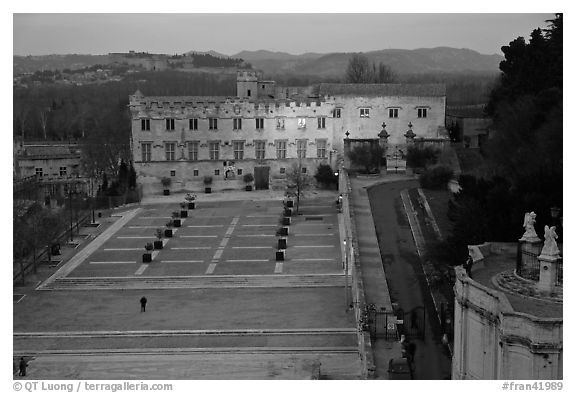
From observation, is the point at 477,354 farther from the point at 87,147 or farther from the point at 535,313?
the point at 87,147

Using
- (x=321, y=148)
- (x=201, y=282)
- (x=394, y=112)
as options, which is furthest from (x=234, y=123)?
(x=201, y=282)

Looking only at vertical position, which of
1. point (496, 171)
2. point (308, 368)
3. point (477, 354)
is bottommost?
point (308, 368)

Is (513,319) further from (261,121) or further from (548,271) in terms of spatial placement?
(261,121)

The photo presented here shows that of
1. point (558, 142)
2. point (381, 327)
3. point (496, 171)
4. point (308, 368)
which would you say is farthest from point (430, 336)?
point (496, 171)

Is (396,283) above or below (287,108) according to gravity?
below

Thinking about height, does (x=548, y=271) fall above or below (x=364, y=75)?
below

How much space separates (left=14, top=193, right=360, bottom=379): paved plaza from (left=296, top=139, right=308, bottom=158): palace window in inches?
360

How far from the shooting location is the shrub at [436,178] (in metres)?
40.2

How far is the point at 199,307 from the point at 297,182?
17.2m

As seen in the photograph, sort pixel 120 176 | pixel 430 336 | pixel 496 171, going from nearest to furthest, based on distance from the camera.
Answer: pixel 430 336
pixel 496 171
pixel 120 176

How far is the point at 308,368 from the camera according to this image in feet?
→ 82.4

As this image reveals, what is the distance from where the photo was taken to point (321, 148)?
5359 cm

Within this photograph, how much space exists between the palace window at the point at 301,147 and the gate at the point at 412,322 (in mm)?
28284

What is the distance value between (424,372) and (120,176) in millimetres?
33946
